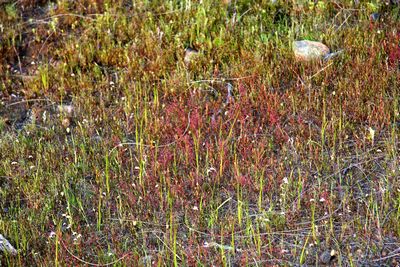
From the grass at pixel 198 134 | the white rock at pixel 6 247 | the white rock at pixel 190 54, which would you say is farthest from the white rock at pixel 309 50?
the white rock at pixel 6 247

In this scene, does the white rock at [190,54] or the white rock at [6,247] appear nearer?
the white rock at [6,247]

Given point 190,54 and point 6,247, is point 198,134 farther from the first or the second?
point 6,247

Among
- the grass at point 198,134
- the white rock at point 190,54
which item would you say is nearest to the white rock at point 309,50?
the grass at point 198,134

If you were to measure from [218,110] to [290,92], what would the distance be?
30.6 inches

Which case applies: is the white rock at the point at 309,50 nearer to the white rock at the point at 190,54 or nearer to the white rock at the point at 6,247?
the white rock at the point at 190,54

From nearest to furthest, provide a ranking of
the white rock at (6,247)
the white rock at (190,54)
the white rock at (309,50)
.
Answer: the white rock at (6,247) < the white rock at (309,50) < the white rock at (190,54)

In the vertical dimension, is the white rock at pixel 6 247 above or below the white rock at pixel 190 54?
below

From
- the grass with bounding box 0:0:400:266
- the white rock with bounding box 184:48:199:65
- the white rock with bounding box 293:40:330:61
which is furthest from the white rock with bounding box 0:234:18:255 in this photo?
the white rock with bounding box 293:40:330:61

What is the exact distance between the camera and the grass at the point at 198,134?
5.67 meters

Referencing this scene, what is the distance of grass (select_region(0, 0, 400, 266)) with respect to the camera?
5668 mm

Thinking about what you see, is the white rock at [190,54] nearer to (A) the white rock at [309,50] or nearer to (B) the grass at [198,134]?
(B) the grass at [198,134]

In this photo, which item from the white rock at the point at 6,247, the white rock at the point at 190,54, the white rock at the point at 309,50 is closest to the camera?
the white rock at the point at 6,247

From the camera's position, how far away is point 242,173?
635 cm

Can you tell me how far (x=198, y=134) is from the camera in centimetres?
690
